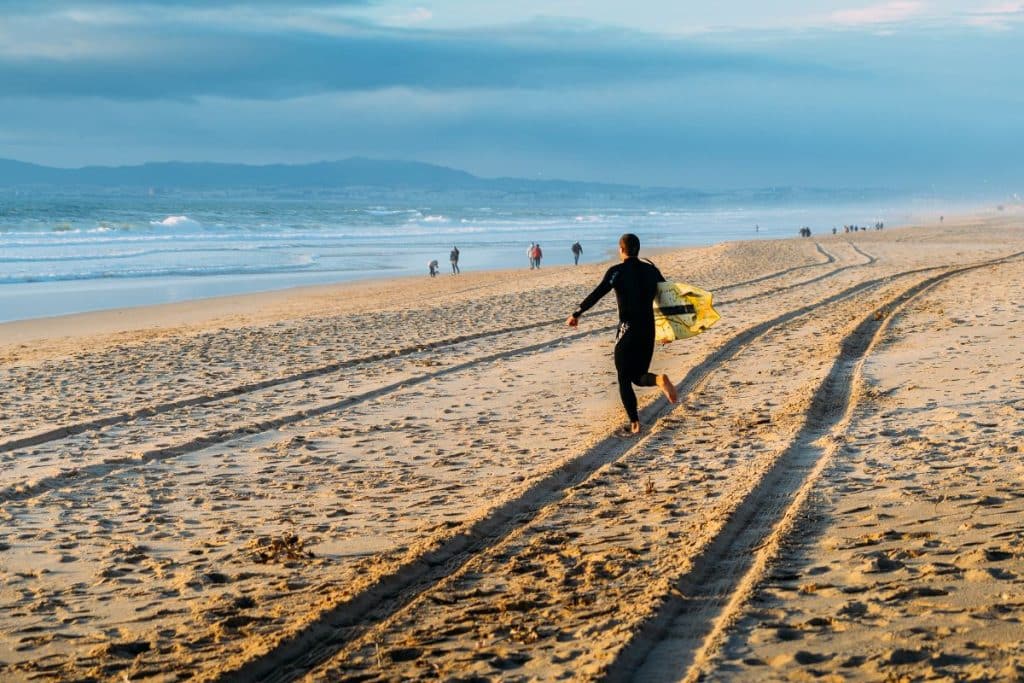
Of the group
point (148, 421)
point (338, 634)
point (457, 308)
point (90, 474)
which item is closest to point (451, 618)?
point (338, 634)

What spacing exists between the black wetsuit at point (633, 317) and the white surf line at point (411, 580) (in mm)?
515

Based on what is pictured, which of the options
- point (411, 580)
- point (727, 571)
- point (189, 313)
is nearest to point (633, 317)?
point (727, 571)

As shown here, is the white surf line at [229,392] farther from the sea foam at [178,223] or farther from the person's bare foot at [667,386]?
the sea foam at [178,223]

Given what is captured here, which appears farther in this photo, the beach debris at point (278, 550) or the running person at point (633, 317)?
the running person at point (633, 317)

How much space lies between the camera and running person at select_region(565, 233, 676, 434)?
862cm

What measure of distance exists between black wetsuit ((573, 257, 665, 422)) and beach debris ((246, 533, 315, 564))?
11.2ft

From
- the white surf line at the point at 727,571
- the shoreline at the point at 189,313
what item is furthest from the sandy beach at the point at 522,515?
the shoreline at the point at 189,313

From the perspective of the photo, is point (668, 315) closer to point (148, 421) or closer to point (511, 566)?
point (511, 566)

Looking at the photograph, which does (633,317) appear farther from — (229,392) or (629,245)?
(229,392)

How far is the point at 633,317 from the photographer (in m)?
8.67

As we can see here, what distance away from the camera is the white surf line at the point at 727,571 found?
4.17 m

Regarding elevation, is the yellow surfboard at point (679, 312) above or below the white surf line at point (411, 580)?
above

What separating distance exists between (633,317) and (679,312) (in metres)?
0.45

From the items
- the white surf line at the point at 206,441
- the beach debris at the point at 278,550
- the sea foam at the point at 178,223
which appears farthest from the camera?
the sea foam at the point at 178,223
